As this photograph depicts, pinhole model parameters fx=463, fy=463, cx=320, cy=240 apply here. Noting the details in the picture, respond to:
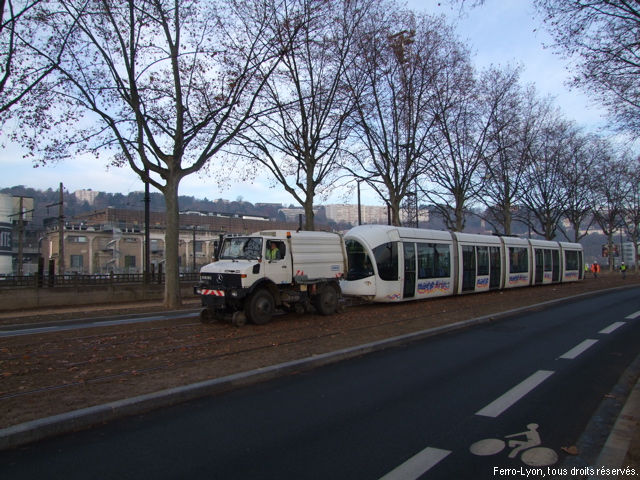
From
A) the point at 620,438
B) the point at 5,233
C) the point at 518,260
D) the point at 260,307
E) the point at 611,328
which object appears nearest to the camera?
the point at 620,438

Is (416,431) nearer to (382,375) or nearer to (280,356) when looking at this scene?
(382,375)

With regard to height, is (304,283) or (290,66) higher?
(290,66)

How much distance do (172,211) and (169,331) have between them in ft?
24.9

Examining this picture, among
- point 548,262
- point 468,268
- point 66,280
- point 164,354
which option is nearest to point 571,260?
point 548,262

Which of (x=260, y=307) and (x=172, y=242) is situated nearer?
(x=260, y=307)

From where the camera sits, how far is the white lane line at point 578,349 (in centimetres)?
823

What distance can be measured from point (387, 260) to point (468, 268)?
19.9ft

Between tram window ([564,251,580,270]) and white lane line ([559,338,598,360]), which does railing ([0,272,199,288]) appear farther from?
tram window ([564,251,580,270])

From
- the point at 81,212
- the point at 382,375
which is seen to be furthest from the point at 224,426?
the point at 81,212

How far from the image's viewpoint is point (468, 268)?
70.3 ft

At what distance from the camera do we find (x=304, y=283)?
14078 millimetres

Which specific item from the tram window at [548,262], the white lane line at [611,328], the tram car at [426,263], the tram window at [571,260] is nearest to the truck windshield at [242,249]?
the tram car at [426,263]

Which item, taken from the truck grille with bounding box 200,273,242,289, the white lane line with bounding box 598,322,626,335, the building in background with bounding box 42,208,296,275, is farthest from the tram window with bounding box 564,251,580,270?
the building in background with bounding box 42,208,296,275

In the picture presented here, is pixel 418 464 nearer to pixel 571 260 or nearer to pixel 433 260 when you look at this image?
pixel 433 260
